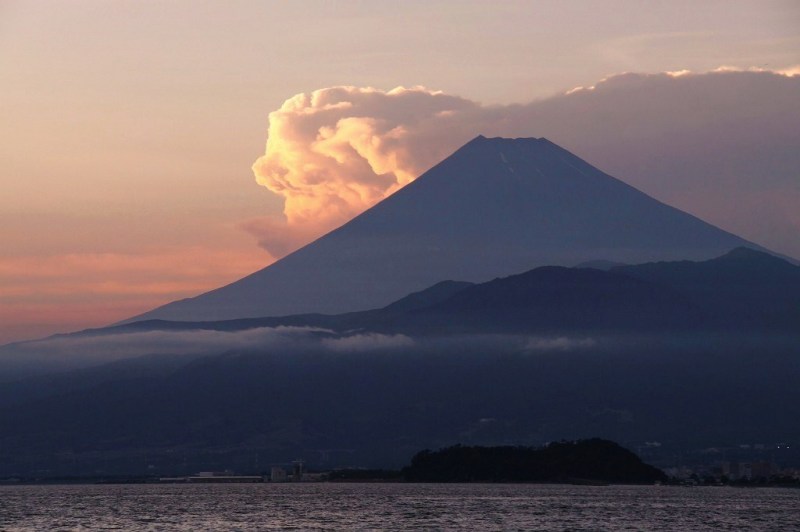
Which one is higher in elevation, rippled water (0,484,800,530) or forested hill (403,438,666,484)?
forested hill (403,438,666,484)

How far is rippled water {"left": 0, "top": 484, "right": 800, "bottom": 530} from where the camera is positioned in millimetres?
89188

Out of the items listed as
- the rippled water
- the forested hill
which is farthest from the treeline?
the rippled water

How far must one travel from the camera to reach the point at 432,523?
3516 inches

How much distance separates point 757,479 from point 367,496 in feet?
181

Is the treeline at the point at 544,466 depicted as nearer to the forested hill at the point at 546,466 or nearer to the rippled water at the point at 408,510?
the forested hill at the point at 546,466

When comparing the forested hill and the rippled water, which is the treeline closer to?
the forested hill

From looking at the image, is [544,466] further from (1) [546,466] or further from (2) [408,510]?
(2) [408,510]

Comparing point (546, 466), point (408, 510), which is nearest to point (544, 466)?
point (546, 466)

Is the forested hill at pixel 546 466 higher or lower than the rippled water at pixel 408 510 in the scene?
higher

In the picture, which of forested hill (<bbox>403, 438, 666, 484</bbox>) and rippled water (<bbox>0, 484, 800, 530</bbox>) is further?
forested hill (<bbox>403, 438, 666, 484</bbox>)

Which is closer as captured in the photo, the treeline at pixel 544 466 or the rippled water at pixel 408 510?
the rippled water at pixel 408 510

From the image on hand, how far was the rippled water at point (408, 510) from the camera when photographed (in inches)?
3511

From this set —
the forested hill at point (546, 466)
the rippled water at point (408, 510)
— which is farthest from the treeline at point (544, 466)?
the rippled water at point (408, 510)

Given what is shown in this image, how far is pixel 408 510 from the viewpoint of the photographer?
10431 cm
